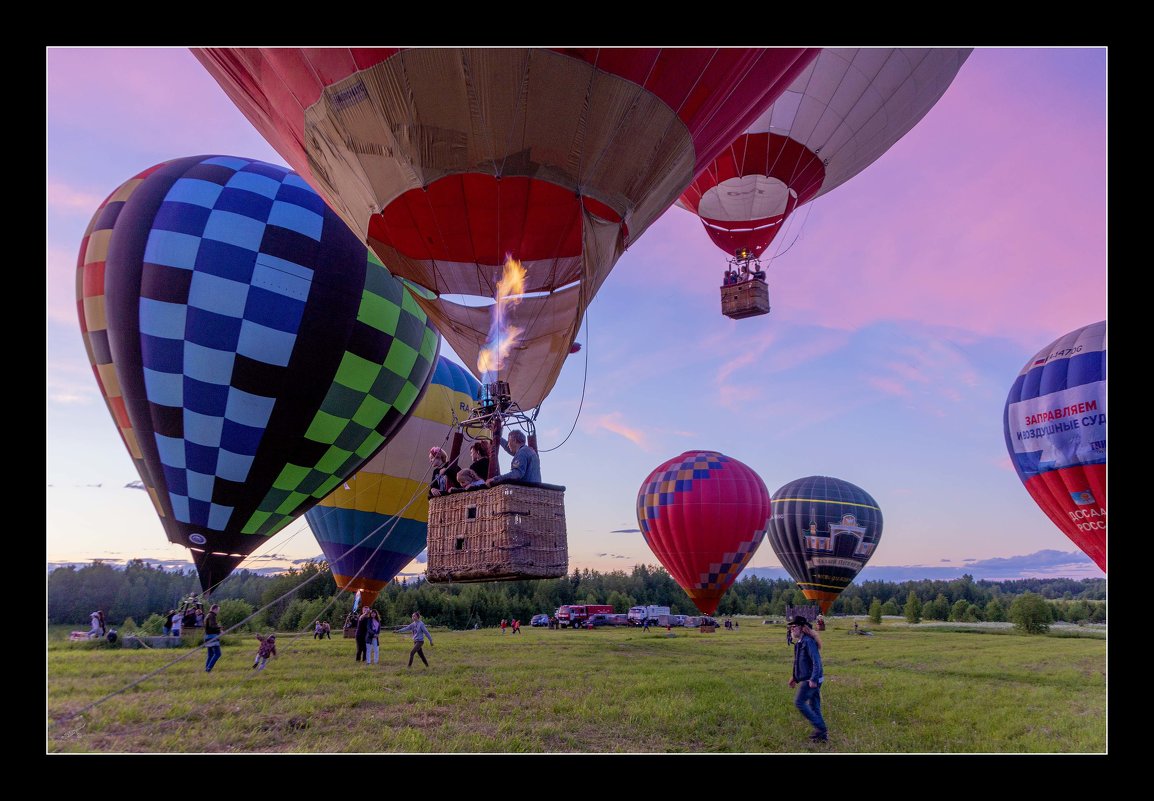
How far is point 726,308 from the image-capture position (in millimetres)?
11023

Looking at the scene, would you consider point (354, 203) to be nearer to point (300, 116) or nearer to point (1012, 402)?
point (300, 116)

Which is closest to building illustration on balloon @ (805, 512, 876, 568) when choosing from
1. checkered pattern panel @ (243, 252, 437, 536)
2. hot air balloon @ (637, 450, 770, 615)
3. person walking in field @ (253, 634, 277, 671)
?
hot air balloon @ (637, 450, 770, 615)

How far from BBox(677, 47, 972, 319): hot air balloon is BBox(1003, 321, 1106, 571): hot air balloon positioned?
16.2ft

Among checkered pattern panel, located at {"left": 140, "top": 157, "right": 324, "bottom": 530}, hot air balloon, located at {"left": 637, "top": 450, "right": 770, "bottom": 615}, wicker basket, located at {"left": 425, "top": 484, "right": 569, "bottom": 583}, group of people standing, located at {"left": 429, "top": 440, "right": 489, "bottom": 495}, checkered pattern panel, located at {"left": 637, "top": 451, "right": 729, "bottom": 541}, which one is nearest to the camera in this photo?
wicker basket, located at {"left": 425, "top": 484, "right": 569, "bottom": 583}

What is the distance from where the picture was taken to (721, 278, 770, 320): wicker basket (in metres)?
10.9

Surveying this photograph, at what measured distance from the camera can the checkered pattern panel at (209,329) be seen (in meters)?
8.39

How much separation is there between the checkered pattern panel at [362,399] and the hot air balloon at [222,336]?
0.03 metres

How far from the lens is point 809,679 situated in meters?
5.19

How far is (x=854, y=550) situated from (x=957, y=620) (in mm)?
19636

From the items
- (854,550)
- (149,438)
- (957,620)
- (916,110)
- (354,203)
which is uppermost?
(916,110)

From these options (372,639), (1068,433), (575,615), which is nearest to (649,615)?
(575,615)

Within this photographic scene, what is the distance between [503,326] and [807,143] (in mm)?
6382

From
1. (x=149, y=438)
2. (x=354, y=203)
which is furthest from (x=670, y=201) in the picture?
(x=149, y=438)

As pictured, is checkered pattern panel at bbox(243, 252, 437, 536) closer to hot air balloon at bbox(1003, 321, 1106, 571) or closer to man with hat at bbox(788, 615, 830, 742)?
man with hat at bbox(788, 615, 830, 742)
